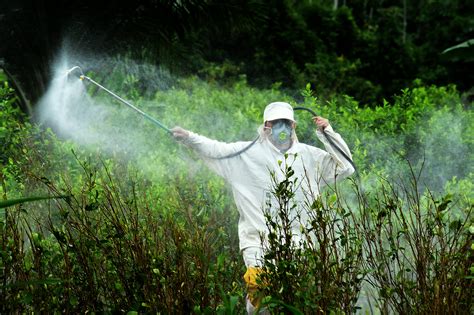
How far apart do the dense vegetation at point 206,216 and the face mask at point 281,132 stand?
1.16 feet

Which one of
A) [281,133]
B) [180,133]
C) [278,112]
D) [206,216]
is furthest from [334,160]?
[206,216]

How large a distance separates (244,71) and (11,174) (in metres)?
13.1

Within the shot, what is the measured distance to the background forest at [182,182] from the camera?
4273 millimetres

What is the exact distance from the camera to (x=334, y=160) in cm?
661

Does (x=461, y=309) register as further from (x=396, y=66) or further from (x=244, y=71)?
(x=396, y=66)

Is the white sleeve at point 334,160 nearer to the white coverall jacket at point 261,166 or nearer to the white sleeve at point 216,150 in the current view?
the white coverall jacket at point 261,166

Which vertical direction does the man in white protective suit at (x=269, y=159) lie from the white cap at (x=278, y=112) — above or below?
below

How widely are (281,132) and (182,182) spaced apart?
2357 mm

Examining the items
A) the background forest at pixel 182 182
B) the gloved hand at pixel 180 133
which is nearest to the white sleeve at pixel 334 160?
the background forest at pixel 182 182

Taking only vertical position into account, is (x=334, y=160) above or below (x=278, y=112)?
below

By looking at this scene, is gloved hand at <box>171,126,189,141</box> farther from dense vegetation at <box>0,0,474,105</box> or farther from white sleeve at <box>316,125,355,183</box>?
dense vegetation at <box>0,0,474,105</box>

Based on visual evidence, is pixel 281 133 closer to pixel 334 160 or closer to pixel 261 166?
pixel 261 166

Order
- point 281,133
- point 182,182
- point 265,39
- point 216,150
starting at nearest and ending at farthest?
point 281,133, point 216,150, point 182,182, point 265,39

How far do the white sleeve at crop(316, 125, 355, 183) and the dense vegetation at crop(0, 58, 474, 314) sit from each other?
0.19 meters
